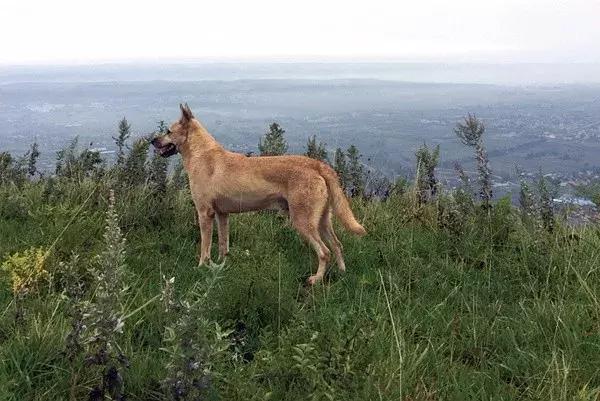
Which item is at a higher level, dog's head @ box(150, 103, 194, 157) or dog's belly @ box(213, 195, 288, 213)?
dog's head @ box(150, 103, 194, 157)

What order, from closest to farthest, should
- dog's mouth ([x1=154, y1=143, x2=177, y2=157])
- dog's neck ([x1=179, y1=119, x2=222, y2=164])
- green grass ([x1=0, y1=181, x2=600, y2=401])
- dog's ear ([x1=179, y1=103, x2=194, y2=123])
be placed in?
green grass ([x1=0, y1=181, x2=600, y2=401]) → dog's neck ([x1=179, y1=119, x2=222, y2=164]) → dog's ear ([x1=179, y1=103, x2=194, y2=123]) → dog's mouth ([x1=154, y1=143, x2=177, y2=157])

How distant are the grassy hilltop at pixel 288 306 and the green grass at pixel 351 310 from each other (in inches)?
0.6

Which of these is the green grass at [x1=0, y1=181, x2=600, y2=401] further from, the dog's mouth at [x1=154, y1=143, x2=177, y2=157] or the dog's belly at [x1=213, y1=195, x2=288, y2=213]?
the dog's mouth at [x1=154, y1=143, x2=177, y2=157]

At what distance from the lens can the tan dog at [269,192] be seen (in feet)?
18.0

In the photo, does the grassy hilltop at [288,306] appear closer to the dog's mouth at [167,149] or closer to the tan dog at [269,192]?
the tan dog at [269,192]

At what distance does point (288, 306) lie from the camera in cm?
406

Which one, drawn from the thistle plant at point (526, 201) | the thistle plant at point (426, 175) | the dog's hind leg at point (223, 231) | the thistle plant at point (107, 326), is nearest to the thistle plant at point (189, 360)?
the thistle plant at point (107, 326)

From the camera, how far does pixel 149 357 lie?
3162mm

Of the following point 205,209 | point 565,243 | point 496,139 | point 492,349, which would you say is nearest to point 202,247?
point 205,209

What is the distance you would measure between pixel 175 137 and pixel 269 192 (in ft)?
5.27

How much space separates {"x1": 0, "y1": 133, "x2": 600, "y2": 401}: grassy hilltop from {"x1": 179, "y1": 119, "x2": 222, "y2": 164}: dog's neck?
590 mm

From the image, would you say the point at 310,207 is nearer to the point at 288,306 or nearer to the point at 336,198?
the point at 336,198

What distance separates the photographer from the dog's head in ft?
21.7

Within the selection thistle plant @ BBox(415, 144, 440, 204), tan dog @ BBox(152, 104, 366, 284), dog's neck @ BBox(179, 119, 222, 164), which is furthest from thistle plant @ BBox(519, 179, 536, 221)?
dog's neck @ BBox(179, 119, 222, 164)
